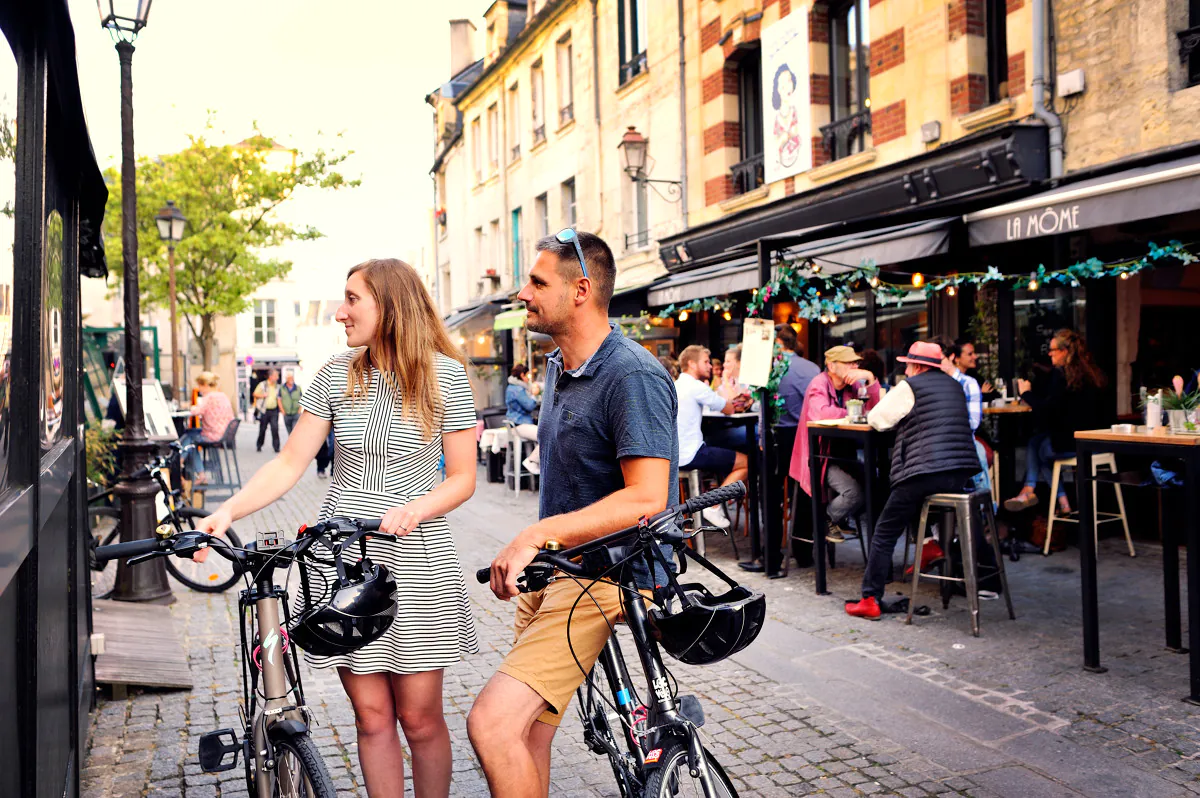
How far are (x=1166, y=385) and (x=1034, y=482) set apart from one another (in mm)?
A: 1492

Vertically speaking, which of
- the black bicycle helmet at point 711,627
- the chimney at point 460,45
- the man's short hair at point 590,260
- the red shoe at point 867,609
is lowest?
the red shoe at point 867,609

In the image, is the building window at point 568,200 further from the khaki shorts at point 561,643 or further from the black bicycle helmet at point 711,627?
A: the black bicycle helmet at point 711,627

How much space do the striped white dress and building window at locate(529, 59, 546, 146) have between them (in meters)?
21.6

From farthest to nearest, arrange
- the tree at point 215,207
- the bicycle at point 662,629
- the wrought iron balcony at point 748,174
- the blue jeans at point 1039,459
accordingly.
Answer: the tree at point 215,207
the wrought iron balcony at point 748,174
the blue jeans at point 1039,459
the bicycle at point 662,629

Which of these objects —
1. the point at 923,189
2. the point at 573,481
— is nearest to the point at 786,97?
the point at 923,189

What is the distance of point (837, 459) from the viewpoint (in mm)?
7484

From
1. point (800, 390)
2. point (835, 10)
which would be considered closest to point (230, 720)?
point (800, 390)

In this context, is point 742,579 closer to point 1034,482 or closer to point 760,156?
point 1034,482

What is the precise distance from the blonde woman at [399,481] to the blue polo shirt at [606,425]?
1.35 feet

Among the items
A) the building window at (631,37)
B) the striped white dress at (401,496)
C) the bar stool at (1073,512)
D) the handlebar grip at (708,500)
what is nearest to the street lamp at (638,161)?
the building window at (631,37)

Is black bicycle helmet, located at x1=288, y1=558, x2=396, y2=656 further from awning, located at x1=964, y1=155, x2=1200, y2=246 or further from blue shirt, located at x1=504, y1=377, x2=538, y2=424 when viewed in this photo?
blue shirt, located at x1=504, y1=377, x2=538, y2=424

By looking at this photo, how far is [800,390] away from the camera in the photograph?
8328 mm

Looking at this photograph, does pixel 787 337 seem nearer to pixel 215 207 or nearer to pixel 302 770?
pixel 302 770

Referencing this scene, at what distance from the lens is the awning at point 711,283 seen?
11.9m
